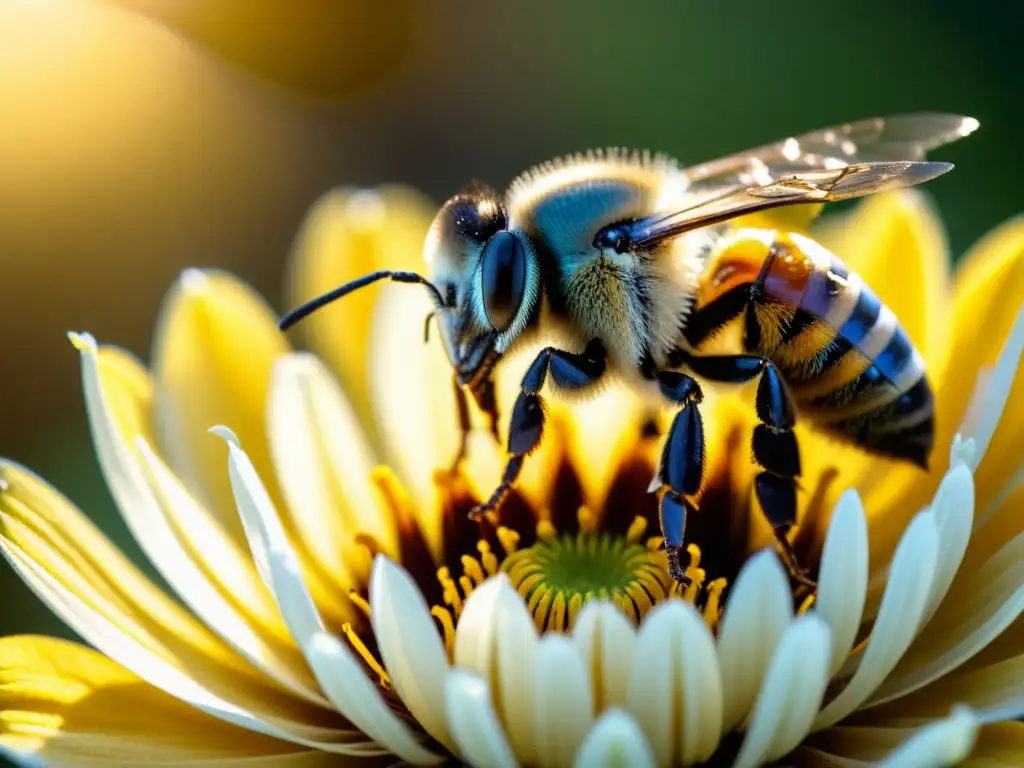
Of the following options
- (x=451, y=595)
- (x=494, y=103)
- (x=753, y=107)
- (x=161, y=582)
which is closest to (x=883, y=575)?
(x=451, y=595)

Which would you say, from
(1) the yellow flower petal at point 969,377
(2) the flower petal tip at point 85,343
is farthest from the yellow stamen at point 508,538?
(2) the flower petal tip at point 85,343

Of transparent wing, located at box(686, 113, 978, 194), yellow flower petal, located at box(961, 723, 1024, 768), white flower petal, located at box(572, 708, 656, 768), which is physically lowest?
yellow flower petal, located at box(961, 723, 1024, 768)

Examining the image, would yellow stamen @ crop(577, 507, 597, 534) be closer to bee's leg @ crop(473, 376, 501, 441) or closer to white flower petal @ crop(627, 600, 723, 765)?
bee's leg @ crop(473, 376, 501, 441)

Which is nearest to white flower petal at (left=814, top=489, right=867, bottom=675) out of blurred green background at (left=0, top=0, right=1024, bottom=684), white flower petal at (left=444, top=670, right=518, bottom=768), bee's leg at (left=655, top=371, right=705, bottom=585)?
bee's leg at (left=655, top=371, right=705, bottom=585)

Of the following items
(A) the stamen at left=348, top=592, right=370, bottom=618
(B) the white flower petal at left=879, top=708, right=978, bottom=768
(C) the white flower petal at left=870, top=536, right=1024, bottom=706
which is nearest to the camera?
(B) the white flower petal at left=879, top=708, right=978, bottom=768

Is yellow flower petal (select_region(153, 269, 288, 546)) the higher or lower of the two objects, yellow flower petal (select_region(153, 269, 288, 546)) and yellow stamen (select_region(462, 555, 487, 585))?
the higher

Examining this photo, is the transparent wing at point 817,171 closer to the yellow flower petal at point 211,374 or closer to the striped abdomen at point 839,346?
the striped abdomen at point 839,346
